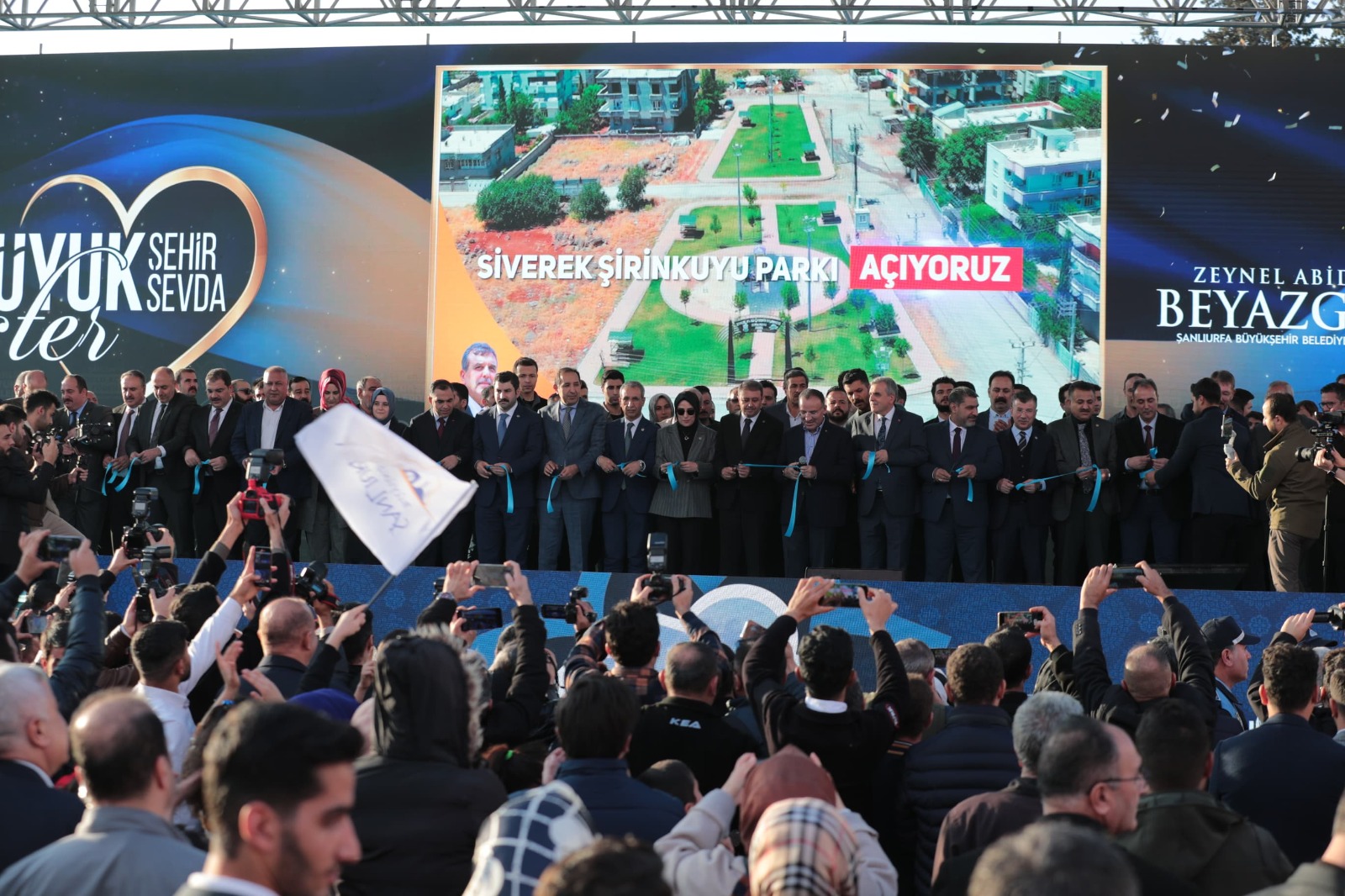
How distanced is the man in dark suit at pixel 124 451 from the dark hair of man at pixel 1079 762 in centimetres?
1072

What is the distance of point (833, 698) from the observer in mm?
4680

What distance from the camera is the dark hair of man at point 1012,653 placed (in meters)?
5.59

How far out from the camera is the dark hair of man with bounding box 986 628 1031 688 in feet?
18.3

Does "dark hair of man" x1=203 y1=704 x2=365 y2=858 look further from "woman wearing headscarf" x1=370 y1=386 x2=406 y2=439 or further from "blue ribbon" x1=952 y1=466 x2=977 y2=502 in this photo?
"woman wearing headscarf" x1=370 y1=386 x2=406 y2=439

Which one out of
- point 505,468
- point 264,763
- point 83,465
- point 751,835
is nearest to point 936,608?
point 505,468

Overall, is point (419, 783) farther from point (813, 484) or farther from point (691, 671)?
point (813, 484)

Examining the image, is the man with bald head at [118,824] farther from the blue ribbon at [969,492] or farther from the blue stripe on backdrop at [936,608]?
the blue ribbon at [969,492]

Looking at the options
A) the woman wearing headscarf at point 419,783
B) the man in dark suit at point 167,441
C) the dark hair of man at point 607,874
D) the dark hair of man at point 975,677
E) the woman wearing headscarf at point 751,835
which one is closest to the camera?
the dark hair of man at point 607,874

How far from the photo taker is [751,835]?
3590mm

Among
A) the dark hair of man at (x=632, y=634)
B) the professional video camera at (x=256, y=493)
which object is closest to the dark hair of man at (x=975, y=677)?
the dark hair of man at (x=632, y=634)

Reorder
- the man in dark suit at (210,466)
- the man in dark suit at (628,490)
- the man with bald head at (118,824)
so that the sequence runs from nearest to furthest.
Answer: the man with bald head at (118,824) → the man in dark suit at (628,490) → the man in dark suit at (210,466)

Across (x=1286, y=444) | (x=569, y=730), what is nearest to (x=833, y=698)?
(x=569, y=730)

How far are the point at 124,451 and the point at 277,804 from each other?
11089 millimetres

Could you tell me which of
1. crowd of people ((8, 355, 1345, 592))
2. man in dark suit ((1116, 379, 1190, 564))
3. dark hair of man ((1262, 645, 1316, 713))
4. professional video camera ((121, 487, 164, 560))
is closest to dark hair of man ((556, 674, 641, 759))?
dark hair of man ((1262, 645, 1316, 713))
